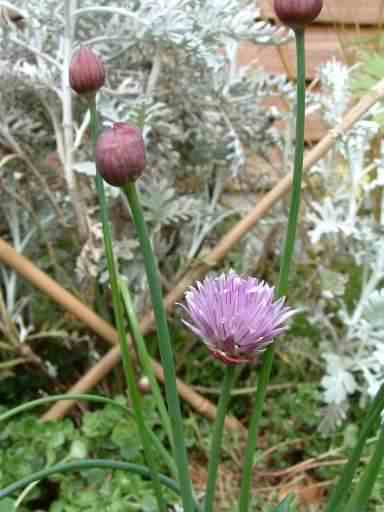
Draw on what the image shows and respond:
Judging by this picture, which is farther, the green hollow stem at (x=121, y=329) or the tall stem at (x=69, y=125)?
the tall stem at (x=69, y=125)

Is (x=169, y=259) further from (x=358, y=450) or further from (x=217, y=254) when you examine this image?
(x=358, y=450)

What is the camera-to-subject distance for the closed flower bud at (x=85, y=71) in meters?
0.46

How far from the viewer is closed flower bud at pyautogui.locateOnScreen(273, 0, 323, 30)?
0.41 metres

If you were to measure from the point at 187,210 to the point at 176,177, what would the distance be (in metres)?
0.20

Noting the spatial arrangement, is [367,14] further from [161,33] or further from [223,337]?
[223,337]

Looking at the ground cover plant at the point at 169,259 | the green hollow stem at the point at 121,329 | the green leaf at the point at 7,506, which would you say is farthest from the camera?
the ground cover plant at the point at 169,259

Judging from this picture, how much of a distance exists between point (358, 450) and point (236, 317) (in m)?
0.14

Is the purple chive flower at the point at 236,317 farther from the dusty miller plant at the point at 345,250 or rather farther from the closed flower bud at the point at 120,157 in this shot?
the dusty miller plant at the point at 345,250

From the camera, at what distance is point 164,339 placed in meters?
0.43

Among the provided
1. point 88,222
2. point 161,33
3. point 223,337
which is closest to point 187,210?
point 88,222

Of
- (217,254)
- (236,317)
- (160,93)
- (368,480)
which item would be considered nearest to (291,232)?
(236,317)

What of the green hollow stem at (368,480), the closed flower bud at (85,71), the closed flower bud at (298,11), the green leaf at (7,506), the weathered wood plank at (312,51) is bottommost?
the green leaf at (7,506)

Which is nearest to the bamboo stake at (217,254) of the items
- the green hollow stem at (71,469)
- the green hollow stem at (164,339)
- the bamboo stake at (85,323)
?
the bamboo stake at (85,323)

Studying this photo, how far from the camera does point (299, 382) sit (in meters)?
1.22
